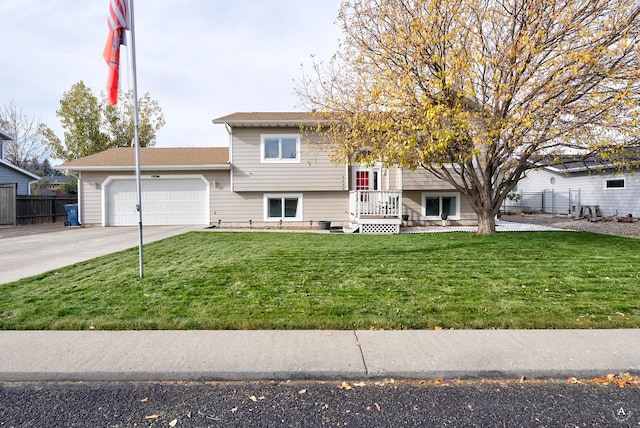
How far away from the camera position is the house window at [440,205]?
1647 cm

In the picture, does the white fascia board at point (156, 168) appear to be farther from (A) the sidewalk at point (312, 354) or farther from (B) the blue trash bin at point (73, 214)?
(A) the sidewalk at point (312, 354)

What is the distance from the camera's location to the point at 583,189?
2241cm

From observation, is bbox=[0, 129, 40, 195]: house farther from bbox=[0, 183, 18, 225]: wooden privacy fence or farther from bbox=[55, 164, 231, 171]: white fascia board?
bbox=[55, 164, 231, 171]: white fascia board

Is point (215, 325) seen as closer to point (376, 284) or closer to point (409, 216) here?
point (376, 284)

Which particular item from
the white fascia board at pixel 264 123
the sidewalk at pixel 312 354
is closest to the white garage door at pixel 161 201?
the white fascia board at pixel 264 123

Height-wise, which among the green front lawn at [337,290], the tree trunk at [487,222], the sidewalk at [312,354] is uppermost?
the tree trunk at [487,222]

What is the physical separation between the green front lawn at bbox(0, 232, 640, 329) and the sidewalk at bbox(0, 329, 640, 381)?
0.27 m

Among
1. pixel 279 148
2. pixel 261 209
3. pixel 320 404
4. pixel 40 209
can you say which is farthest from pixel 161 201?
pixel 320 404

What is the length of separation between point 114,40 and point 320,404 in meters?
6.16

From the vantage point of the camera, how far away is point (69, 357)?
11.3 ft

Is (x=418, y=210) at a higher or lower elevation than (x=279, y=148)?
lower

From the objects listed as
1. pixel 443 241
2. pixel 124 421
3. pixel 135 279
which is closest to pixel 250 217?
pixel 443 241

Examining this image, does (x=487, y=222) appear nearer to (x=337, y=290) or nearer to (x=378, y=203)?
(x=378, y=203)

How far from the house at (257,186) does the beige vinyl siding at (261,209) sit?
4cm
